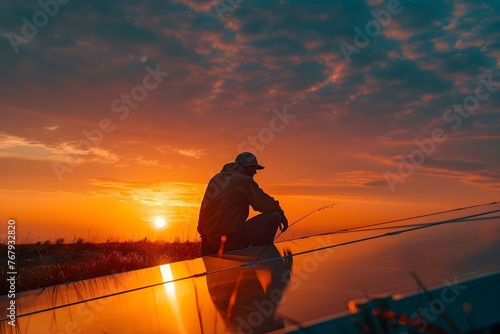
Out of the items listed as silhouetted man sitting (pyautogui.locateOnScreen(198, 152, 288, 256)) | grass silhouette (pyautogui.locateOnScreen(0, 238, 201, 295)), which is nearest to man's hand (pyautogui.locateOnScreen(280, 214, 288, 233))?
silhouetted man sitting (pyautogui.locateOnScreen(198, 152, 288, 256))

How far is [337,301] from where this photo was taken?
77.7 inches

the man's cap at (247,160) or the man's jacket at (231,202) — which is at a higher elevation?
the man's cap at (247,160)

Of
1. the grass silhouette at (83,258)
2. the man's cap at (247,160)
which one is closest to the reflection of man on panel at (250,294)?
the grass silhouette at (83,258)

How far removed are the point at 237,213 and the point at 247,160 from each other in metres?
0.90

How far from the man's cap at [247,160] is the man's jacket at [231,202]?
0.23 metres

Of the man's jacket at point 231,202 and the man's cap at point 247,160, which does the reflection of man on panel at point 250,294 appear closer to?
the man's jacket at point 231,202

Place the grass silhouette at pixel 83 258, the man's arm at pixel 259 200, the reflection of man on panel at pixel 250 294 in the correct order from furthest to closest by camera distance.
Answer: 1. the grass silhouette at pixel 83 258
2. the man's arm at pixel 259 200
3. the reflection of man on panel at pixel 250 294

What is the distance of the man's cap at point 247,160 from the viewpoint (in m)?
7.89

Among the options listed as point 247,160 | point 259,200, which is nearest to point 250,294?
point 259,200

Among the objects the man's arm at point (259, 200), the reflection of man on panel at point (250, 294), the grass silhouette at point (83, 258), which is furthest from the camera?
the grass silhouette at point (83, 258)

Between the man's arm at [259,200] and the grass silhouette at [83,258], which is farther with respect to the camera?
the grass silhouette at [83,258]

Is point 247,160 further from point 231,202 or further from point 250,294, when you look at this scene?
point 250,294

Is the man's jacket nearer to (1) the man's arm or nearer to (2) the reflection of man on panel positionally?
(1) the man's arm

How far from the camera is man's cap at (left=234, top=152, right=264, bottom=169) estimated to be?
7891mm
